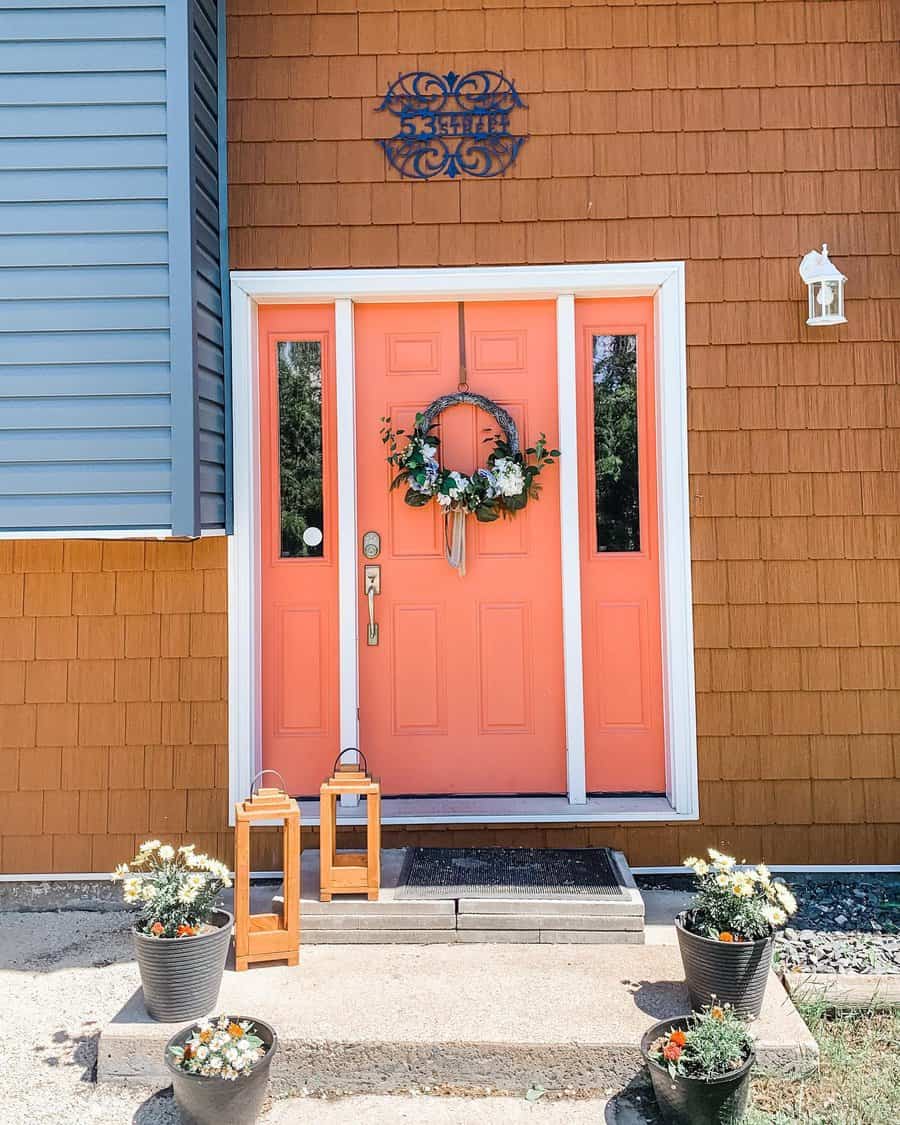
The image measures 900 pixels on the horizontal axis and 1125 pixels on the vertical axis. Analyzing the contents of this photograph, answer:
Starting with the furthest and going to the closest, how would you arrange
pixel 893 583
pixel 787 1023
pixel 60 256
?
1. pixel 893 583
2. pixel 60 256
3. pixel 787 1023

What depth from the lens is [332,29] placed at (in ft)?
11.9

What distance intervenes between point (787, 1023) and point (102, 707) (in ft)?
8.24

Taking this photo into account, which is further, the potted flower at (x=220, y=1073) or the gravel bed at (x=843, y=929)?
the gravel bed at (x=843, y=929)

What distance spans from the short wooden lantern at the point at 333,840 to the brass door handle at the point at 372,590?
75 cm

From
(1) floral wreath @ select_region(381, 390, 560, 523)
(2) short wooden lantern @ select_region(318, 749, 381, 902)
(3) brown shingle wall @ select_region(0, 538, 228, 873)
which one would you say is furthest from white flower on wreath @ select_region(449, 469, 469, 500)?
(2) short wooden lantern @ select_region(318, 749, 381, 902)

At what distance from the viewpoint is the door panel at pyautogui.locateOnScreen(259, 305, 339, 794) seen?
373 centimetres

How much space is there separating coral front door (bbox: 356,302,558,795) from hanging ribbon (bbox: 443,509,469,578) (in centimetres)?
4

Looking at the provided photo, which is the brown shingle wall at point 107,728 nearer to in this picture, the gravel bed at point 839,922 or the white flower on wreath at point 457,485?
the white flower on wreath at point 457,485

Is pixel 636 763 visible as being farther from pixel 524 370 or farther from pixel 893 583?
pixel 524 370

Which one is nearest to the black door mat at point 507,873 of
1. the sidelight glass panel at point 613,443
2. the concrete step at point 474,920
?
the concrete step at point 474,920

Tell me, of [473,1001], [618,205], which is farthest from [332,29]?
[473,1001]

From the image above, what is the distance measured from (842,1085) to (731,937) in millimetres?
417

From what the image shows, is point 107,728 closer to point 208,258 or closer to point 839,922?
point 208,258

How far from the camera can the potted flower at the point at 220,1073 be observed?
2160 millimetres
